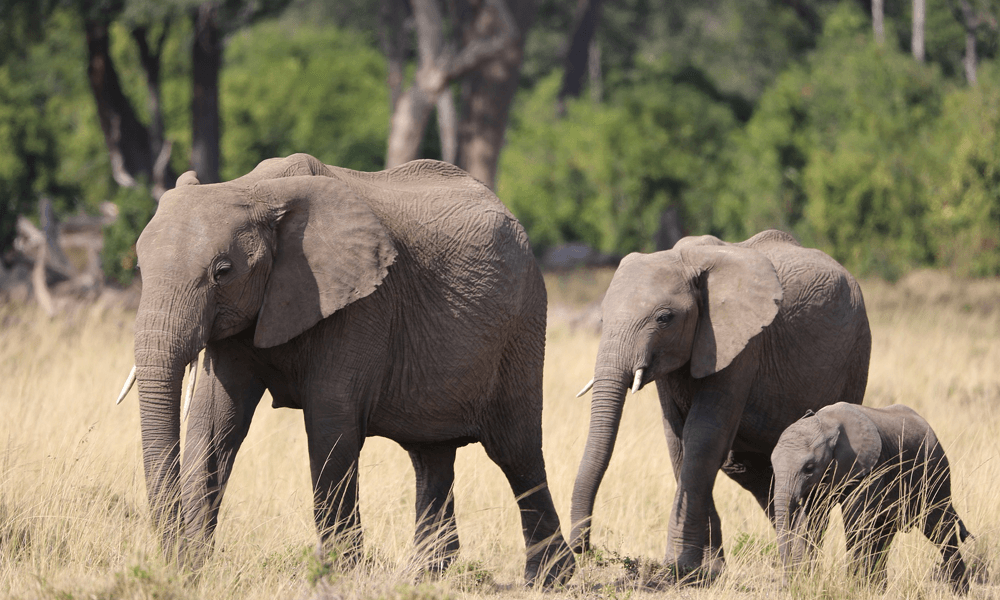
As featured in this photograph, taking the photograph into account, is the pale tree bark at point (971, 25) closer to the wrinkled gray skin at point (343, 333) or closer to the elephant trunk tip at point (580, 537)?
the wrinkled gray skin at point (343, 333)

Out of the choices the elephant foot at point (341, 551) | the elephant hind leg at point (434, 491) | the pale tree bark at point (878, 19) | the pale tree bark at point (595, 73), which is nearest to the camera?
the elephant foot at point (341, 551)

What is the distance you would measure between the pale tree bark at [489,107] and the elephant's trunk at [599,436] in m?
15.0

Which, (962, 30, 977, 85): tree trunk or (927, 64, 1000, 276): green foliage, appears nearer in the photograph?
(927, 64, 1000, 276): green foliage

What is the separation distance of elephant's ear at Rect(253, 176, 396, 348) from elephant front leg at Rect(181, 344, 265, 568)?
1.52 ft

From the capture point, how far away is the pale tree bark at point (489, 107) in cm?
2111

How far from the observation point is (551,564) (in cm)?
642

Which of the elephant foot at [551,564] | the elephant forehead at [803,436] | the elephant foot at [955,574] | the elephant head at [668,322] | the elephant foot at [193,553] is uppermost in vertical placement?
the elephant head at [668,322]

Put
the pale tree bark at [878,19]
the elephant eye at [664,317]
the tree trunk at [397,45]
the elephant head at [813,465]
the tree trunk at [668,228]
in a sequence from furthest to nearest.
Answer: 1. the tree trunk at [397,45]
2. the pale tree bark at [878,19]
3. the tree trunk at [668,228]
4. the elephant eye at [664,317]
5. the elephant head at [813,465]

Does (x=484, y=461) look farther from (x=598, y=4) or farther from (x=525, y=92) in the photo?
(x=525, y=92)

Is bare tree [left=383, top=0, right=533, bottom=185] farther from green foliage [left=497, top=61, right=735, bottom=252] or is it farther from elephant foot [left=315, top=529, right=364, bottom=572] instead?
elephant foot [left=315, top=529, right=364, bottom=572]

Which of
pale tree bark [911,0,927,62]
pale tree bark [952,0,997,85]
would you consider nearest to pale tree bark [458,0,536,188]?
pale tree bark [911,0,927,62]

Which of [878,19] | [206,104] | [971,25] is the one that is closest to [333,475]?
[206,104]

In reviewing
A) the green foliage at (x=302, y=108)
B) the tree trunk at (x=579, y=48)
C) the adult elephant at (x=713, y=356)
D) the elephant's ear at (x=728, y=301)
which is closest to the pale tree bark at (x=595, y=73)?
the tree trunk at (x=579, y=48)

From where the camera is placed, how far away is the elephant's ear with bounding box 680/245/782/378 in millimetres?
6473
